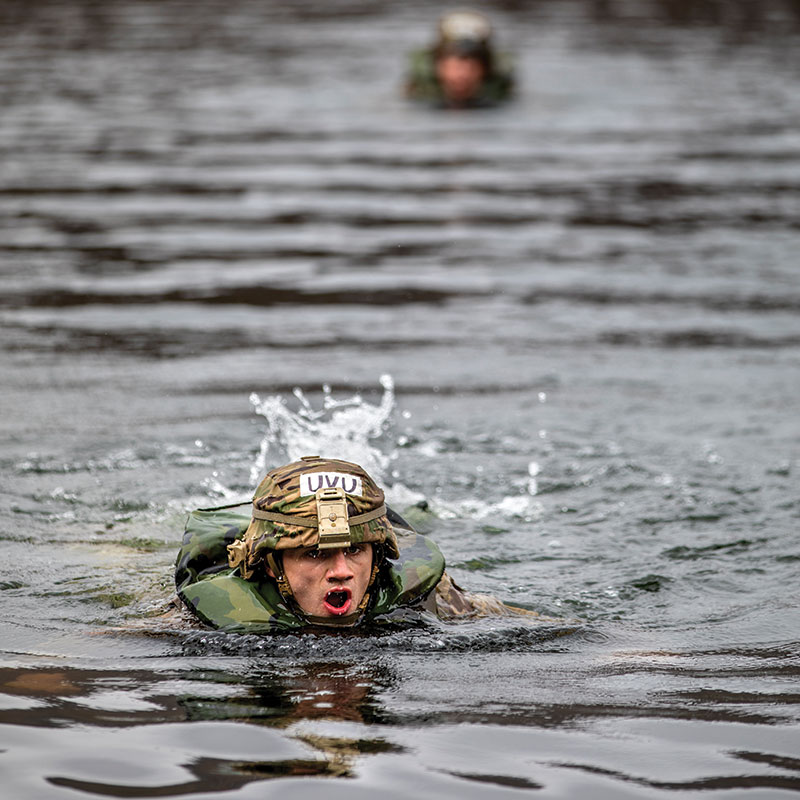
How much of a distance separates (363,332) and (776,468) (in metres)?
4.23

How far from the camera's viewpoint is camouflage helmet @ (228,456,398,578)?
674 cm

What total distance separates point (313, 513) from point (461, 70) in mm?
16641

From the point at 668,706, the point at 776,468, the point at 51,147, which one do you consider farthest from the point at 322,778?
the point at 51,147

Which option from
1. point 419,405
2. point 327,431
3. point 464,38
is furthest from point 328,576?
point 464,38

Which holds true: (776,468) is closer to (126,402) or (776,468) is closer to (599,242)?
(126,402)

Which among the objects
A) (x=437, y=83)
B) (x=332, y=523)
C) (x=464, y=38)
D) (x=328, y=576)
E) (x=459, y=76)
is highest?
(x=464, y=38)

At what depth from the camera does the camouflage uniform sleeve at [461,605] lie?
7473 millimetres

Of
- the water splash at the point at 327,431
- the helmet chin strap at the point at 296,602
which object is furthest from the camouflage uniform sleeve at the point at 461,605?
the water splash at the point at 327,431

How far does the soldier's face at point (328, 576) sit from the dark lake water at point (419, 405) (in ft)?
0.58

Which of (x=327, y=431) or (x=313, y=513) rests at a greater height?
(x=313, y=513)

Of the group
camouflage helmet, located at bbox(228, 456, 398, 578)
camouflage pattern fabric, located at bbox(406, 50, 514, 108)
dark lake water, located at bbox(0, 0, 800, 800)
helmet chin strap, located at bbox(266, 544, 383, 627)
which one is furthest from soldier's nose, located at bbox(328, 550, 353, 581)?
camouflage pattern fabric, located at bbox(406, 50, 514, 108)

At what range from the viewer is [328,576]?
6891 mm

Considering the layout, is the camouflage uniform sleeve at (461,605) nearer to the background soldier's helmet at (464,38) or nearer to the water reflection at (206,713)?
the water reflection at (206,713)

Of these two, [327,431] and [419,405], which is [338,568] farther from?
[419,405]
